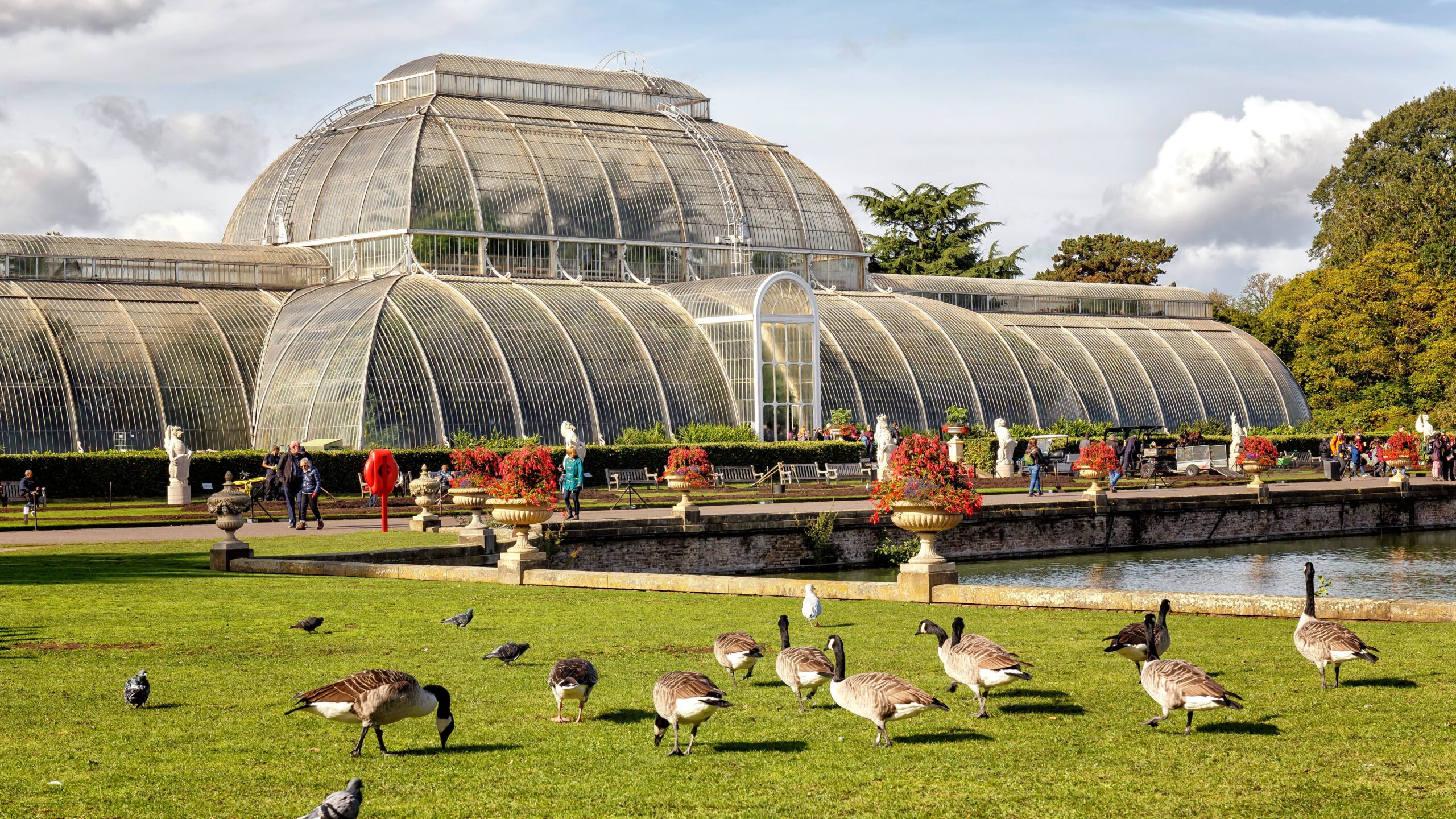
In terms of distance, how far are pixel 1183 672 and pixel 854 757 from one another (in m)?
2.37

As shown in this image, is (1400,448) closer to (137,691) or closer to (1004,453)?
(1004,453)

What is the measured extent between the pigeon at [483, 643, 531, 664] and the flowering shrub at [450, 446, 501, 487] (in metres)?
10.7

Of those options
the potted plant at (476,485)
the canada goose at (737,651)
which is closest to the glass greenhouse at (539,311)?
the potted plant at (476,485)

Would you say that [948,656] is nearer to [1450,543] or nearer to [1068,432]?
[1450,543]

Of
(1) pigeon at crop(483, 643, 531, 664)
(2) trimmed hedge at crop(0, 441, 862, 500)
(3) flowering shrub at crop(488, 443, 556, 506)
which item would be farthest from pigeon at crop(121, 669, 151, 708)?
(2) trimmed hedge at crop(0, 441, 862, 500)

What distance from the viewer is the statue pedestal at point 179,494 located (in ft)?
142

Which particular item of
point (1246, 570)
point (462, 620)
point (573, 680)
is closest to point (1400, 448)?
point (1246, 570)

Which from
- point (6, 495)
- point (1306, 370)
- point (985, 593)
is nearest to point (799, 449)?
point (6, 495)

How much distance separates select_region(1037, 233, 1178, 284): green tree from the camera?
337 feet

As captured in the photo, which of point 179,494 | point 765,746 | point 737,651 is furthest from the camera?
point 179,494

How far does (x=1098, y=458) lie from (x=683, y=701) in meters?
34.6

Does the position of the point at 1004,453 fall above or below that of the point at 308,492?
above

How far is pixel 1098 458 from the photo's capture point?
142ft

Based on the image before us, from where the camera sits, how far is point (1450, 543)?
145 ft
